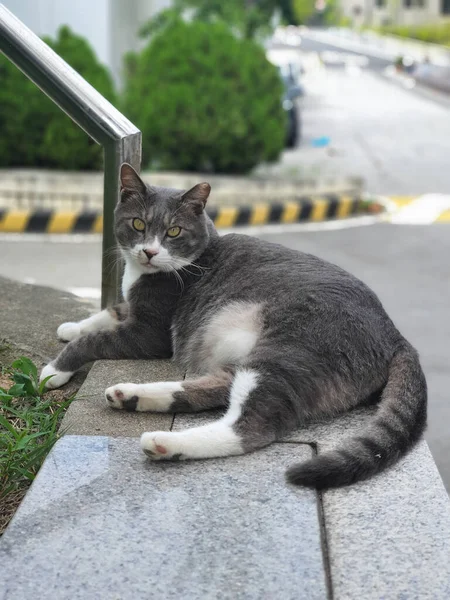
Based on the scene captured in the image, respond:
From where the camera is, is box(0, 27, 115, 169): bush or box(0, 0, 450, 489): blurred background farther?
box(0, 27, 115, 169): bush

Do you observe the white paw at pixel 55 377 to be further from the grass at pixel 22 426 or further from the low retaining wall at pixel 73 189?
the low retaining wall at pixel 73 189

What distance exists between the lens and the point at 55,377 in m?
3.05

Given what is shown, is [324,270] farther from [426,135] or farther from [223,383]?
[426,135]

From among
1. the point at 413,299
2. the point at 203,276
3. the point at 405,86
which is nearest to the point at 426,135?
the point at 413,299

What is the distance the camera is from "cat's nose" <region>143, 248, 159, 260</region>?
313cm

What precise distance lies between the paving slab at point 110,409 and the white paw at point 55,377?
0.11 m

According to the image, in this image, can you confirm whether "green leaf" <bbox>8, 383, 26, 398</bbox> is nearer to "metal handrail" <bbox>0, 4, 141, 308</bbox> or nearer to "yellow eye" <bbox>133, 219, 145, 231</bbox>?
"yellow eye" <bbox>133, 219, 145, 231</bbox>

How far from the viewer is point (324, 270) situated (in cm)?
297

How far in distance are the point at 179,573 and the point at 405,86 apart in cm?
2491

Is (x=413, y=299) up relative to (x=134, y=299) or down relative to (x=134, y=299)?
down

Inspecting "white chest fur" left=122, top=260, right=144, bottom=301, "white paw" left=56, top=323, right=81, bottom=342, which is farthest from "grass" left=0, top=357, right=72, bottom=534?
"white chest fur" left=122, top=260, right=144, bottom=301

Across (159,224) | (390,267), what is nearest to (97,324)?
(159,224)

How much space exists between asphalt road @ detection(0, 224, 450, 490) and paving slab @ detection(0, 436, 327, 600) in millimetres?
2551

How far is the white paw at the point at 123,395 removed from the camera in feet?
8.67
